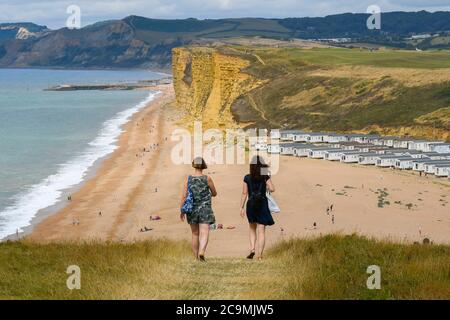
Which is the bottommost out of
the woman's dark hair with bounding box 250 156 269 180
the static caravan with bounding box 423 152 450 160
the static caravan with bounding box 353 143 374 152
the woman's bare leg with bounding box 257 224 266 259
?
the static caravan with bounding box 353 143 374 152

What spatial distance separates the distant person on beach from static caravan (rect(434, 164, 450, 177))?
33.1 m

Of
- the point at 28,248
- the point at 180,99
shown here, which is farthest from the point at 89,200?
the point at 180,99

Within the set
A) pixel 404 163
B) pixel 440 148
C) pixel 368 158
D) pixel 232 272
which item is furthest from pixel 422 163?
pixel 232 272

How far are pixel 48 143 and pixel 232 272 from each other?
182 ft

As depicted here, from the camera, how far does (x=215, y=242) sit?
25281 mm

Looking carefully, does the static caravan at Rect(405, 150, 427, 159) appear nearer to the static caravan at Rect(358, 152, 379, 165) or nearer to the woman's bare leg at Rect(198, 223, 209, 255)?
the static caravan at Rect(358, 152, 379, 165)

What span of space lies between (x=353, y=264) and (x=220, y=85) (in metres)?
64.9

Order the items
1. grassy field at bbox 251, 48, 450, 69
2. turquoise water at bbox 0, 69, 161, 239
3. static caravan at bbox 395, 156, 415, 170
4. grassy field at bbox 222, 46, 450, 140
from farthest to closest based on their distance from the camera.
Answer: grassy field at bbox 251, 48, 450, 69 < grassy field at bbox 222, 46, 450, 140 < static caravan at bbox 395, 156, 415, 170 < turquoise water at bbox 0, 69, 161, 239

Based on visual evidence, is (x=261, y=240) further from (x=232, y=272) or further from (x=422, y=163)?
(x=422, y=163)

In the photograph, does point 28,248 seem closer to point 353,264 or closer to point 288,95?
point 353,264

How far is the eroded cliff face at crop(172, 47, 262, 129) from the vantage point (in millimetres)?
69562

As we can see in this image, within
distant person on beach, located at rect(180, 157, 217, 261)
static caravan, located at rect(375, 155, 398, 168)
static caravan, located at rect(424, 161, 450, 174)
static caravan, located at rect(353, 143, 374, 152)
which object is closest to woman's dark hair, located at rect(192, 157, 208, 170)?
distant person on beach, located at rect(180, 157, 217, 261)

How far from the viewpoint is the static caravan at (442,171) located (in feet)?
134

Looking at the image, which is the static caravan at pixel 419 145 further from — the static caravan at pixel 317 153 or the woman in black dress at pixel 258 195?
the woman in black dress at pixel 258 195
